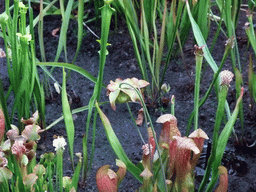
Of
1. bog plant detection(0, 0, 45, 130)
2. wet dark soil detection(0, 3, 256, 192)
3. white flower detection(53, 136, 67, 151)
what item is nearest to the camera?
white flower detection(53, 136, 67, 151)

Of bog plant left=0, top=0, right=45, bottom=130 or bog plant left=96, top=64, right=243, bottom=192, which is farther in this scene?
bog plant left=0, top=0, right=45, bottom=130

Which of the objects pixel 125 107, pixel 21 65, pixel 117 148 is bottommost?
pixel 125 107

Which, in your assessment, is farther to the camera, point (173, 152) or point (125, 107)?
point (125, 107)

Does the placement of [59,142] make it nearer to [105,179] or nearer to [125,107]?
[105,179]

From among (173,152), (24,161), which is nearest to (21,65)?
(24,161)

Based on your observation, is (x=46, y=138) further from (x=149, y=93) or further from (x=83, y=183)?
(x=149, y=93)

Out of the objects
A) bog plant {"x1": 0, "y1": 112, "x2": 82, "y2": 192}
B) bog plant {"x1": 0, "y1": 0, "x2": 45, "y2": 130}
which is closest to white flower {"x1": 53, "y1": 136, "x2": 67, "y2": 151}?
bog plant {"x1": 0, "y1": 112, "x2": 82, "y2": 192}

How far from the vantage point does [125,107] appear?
1.30m

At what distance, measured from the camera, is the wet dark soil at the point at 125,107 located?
1.07 meters

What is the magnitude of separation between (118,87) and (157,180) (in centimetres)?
23

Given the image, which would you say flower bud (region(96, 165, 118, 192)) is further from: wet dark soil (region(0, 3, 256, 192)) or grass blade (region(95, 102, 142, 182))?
wet dark soil (region(0, 3, 256, 192))

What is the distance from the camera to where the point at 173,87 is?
1363 millimetres

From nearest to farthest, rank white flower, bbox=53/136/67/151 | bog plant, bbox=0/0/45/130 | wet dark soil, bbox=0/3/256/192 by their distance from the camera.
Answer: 1. white flower, bbox=53/136/67/151
2. bog plant, bbox=0/0/45/130
3. wet dark soil, bbox=0/3/256/192

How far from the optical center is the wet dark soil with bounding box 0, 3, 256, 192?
107 centimetres
